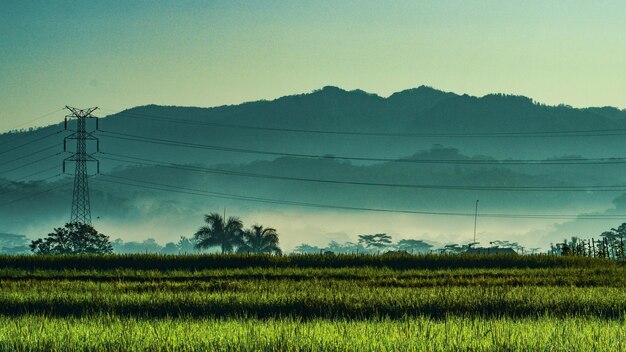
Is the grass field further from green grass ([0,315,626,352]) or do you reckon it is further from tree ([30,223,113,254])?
tree ([30,223,113,254])

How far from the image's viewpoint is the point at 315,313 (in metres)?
24.5

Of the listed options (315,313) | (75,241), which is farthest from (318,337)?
(75,241)

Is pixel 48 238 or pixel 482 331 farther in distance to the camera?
pixel 48 238

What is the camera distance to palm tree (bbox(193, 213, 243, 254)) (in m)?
128

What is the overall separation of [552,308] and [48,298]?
15048mm

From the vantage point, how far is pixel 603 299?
1013 inches

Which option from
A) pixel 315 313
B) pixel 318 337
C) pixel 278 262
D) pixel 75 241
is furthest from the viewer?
pixel 75 241

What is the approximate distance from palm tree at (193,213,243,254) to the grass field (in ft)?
250

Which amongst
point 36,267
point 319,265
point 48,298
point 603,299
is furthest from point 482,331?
point 36,267

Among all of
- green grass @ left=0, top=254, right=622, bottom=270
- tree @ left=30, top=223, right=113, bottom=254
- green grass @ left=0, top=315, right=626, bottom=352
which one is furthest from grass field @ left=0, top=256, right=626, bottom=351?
tree @ left=30, top=223, right=113, bottom=254

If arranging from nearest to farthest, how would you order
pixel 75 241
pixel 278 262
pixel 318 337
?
pixel 318 337
pixel 278 262
pixel 75 241

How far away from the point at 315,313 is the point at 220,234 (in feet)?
345

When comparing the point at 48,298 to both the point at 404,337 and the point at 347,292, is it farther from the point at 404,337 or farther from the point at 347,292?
the point at 404,337

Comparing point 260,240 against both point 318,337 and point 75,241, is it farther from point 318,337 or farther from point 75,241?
point 318,337
